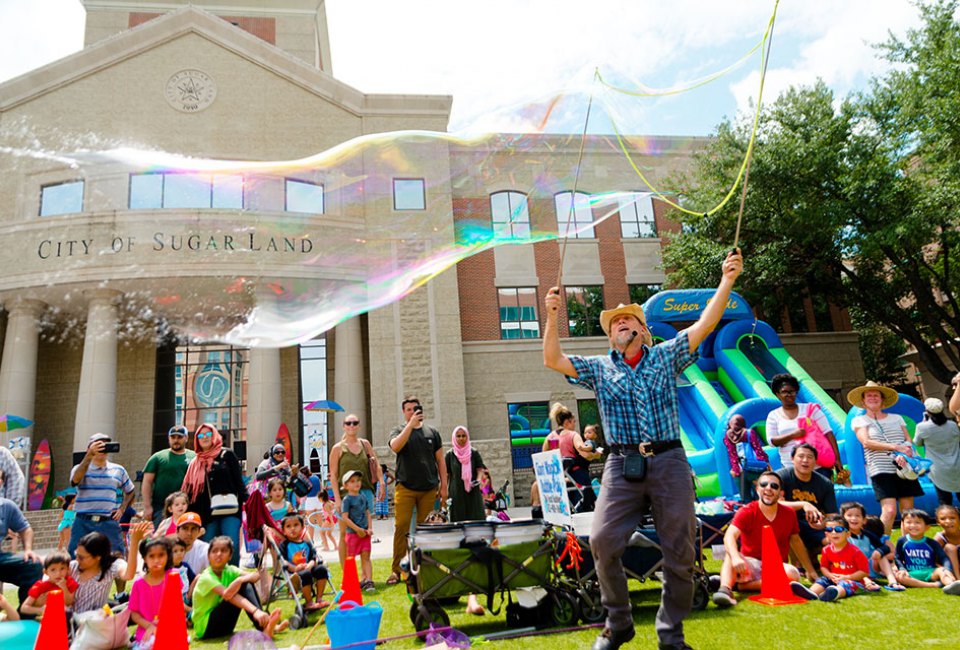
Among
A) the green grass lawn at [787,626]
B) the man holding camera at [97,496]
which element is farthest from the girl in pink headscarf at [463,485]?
the man holding camera at [97,496]

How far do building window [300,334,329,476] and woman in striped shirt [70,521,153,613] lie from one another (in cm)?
1806

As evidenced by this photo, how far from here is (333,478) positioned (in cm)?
812

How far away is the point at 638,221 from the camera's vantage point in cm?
2662

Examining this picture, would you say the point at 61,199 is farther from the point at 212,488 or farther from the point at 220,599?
the point at 220,599

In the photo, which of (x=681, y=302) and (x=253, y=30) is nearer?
(x=681, y=302)

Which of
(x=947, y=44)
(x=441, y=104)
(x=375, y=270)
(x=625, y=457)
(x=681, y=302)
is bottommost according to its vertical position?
(x=625, y=457)

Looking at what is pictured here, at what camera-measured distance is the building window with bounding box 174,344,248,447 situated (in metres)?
25.4

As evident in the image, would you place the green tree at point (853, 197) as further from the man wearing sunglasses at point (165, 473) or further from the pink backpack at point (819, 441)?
the man wearing sunglasses at point (165, 473)

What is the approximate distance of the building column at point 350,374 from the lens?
22.6 m

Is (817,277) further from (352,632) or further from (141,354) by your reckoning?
(141,354)

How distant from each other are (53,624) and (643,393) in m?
3.93

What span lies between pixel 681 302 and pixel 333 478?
1243cm

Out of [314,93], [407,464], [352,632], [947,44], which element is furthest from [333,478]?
[314,93]

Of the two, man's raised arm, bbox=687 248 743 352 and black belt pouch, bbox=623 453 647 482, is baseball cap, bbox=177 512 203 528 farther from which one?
man's raised arm, bbox=687 248 743 352
